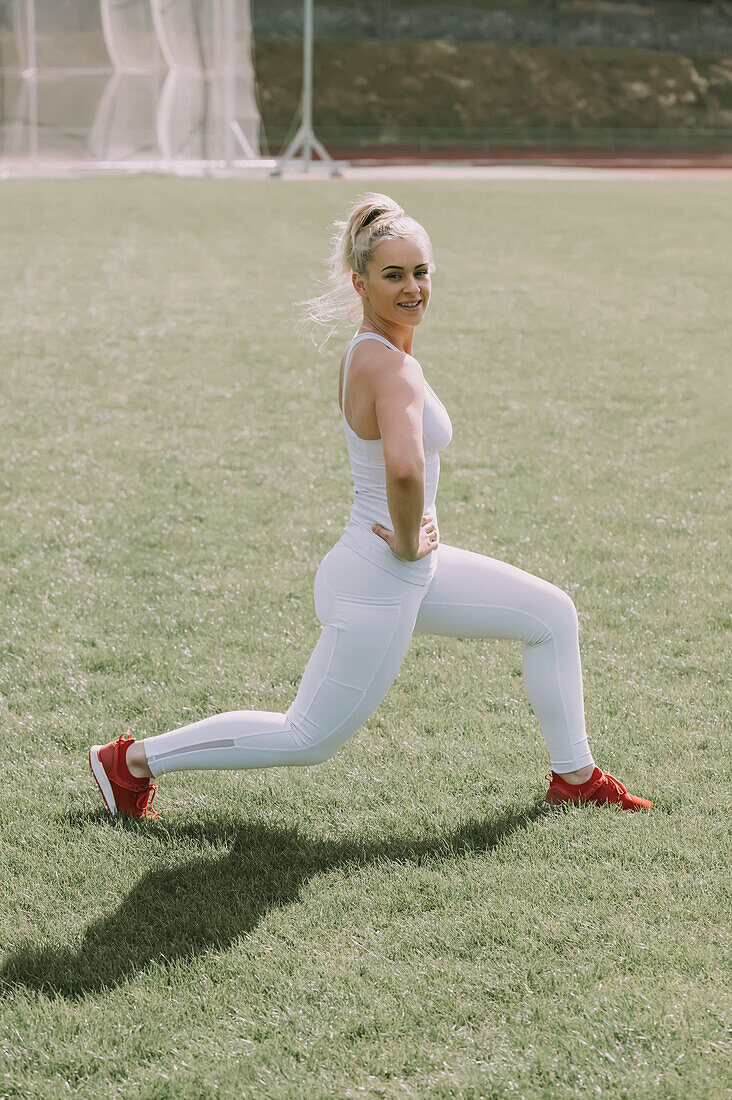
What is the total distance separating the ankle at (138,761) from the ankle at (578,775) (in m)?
1.30

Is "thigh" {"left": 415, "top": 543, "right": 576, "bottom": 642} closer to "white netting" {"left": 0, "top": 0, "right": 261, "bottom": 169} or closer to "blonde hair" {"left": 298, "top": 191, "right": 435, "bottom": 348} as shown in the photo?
"blonde hair" {"left": 298, "top": 191, "right": 435, "bottom": 348}

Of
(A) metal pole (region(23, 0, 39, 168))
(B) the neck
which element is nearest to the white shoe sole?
(B) the neck

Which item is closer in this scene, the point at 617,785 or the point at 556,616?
the point at 556,616

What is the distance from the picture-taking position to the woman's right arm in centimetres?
326

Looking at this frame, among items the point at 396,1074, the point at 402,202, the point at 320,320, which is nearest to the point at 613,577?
the point at 320,320

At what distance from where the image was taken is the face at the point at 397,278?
133 inches

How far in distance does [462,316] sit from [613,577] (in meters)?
6.53

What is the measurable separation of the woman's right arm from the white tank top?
0.11 metres

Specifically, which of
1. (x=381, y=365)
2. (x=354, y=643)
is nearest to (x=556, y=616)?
(x=354, y=643)

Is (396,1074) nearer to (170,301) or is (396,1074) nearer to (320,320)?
(320,320)

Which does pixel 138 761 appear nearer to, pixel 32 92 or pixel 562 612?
pixel 562 612

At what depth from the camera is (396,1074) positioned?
9.48 ft

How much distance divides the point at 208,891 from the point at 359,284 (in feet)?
5.84

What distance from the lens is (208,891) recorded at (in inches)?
142
